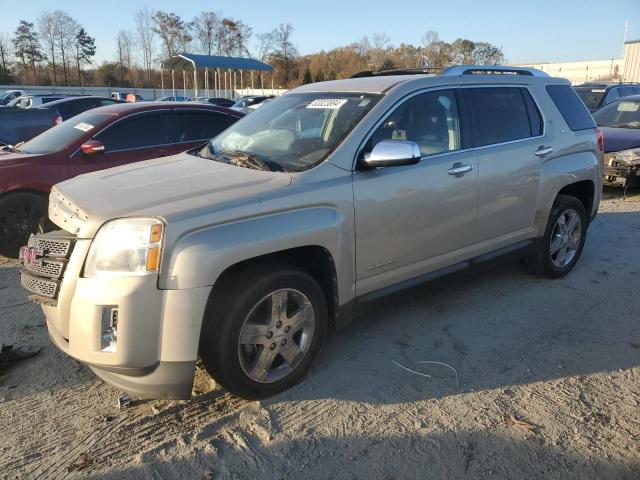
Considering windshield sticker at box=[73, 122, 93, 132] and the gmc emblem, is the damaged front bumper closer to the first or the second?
the gmc emblem

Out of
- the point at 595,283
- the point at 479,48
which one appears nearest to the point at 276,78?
the point at 479,48

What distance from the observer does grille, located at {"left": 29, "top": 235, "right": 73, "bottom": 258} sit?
2.77 meters

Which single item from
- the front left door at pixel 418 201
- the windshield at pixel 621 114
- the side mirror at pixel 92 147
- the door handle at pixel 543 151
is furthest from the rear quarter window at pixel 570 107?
the windshield at pixel 621 114

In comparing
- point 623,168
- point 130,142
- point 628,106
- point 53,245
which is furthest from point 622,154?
point 53,245

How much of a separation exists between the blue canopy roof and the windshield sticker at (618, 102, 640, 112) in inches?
1023

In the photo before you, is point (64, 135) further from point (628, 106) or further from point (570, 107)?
point (628, 106)

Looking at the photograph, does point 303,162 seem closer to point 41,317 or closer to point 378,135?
point 378,135

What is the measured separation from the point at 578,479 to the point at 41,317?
3893mm

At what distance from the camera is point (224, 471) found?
8.27 ft

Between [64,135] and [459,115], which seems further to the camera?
[64,135]

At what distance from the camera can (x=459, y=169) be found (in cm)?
381

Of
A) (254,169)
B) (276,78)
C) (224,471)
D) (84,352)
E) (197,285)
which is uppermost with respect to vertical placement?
(276,78)

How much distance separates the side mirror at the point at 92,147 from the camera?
5.96 meters

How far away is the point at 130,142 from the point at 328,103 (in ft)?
11.7
